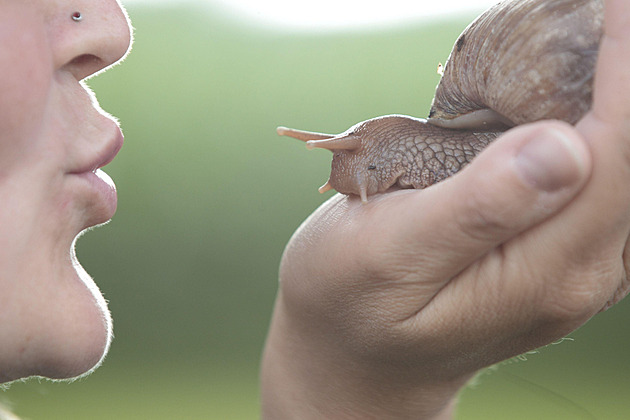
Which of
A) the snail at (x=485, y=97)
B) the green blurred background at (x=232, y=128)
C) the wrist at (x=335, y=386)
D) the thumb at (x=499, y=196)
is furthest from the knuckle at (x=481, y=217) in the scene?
the green blurred background at (x=232, y=128)

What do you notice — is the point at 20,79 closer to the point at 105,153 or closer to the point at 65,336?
the point at 105,153

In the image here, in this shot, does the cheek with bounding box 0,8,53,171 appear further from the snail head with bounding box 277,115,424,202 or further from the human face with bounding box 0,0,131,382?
the snail head with bounding box 277,115,424,202

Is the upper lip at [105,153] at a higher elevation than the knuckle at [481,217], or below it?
below

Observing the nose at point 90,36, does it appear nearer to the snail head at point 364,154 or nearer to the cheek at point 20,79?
the cheek at point 20,79

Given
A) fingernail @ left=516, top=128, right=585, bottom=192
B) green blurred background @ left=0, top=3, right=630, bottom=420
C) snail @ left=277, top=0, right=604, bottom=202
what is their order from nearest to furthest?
fingernail @ left=516, top=128, right=585, bottom=192 → snail @ left=277, top=0, right=604, bottom=202 → green blurred background @ left=0, top=3, right=630, bottom=420

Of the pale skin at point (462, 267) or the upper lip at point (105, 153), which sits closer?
the pale skin at point (462, 267)

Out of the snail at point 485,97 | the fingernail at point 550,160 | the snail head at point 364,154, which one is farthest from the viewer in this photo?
the snail head at point 364,154

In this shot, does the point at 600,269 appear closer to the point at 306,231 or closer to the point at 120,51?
the point at 306,231

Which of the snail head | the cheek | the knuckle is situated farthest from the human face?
the knuckle
